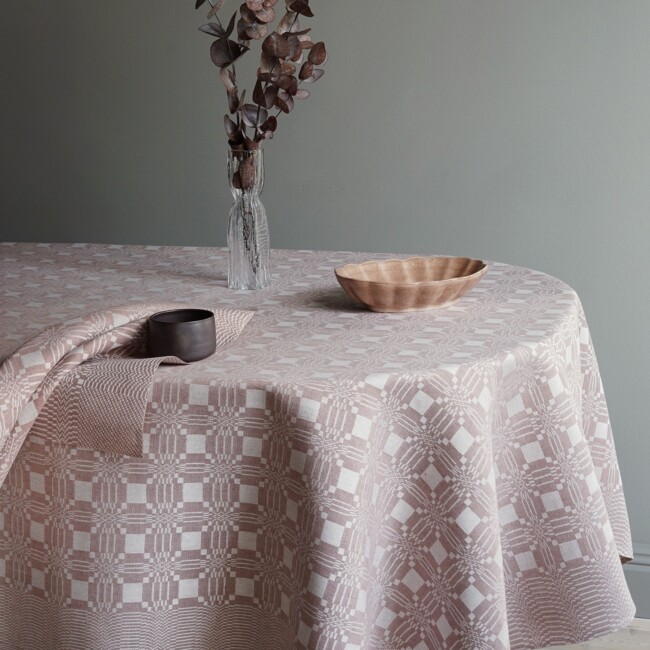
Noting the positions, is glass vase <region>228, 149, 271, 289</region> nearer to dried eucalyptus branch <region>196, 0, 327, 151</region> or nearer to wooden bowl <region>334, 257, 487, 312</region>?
dried eucalyptus branch <region>196, 0, 327, 151</region>

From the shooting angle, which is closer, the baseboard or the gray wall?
the gray wall

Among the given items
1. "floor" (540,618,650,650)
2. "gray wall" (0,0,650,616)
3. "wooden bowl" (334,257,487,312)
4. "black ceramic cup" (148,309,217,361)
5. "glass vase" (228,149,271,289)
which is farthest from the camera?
"gray wall" (0,0,650,616)

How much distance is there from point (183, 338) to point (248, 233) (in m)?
0.48

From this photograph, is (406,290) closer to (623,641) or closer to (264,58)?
(264,58)

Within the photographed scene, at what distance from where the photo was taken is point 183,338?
1.17 metres

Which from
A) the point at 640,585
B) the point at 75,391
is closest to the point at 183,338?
the point at 75,391

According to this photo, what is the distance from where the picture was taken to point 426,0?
2.20 meters

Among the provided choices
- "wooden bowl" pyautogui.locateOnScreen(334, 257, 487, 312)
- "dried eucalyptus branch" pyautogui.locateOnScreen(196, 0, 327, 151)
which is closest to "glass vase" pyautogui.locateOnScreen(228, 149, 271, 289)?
"dried eucalyptus branch" pyautogui.locateOnScreen(196, 0, 327, 151)

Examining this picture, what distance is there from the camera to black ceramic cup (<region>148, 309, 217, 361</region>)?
1176 millimetres

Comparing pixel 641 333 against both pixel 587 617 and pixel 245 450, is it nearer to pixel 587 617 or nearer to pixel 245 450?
pixel 587 617

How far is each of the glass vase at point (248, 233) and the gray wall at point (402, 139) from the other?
78 centimetres

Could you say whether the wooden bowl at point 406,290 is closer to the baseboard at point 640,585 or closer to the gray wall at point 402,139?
the gray wall at point 402,139

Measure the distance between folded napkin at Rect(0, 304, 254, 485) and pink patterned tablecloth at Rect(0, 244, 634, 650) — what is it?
0.7 inches

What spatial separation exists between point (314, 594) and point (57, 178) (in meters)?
1.88
